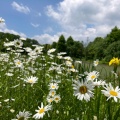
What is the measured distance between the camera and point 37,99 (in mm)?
3207

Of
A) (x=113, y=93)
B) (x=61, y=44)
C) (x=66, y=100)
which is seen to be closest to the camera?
(x=113, y=93)

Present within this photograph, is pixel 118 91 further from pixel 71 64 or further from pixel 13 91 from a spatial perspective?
pixel 71 64

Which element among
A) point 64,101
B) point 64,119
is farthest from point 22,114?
point 64,101

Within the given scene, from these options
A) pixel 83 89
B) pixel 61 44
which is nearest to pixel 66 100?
pixel 83 89

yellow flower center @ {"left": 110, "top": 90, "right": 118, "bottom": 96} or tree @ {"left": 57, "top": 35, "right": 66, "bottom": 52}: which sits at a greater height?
tree @ {"left": 57, "top": 35, "right": 66, "bottom": 52}

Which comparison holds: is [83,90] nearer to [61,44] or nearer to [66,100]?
[66,100]

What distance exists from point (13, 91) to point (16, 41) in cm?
108

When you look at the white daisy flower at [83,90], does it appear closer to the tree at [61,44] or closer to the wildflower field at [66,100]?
the wildflower field at [66,100]

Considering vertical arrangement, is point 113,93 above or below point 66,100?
above

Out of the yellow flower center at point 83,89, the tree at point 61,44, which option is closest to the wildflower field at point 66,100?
the yellow flower center at point 83,89

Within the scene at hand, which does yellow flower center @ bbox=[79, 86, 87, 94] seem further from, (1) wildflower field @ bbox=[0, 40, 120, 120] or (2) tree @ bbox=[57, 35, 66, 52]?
(2) tree @ bbox=[57, 35, 66, 52]

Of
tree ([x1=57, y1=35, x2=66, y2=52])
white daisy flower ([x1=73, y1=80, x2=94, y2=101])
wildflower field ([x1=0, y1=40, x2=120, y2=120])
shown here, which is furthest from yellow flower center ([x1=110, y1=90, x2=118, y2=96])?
tree ([x1=57, y1=35, x2=66, y2=52])

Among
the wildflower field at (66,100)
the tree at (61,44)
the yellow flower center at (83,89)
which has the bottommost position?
the wildflower field at (66,100)

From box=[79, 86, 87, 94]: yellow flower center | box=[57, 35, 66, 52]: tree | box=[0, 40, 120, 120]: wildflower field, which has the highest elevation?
box=[57, 35, 66, 52]: tree
